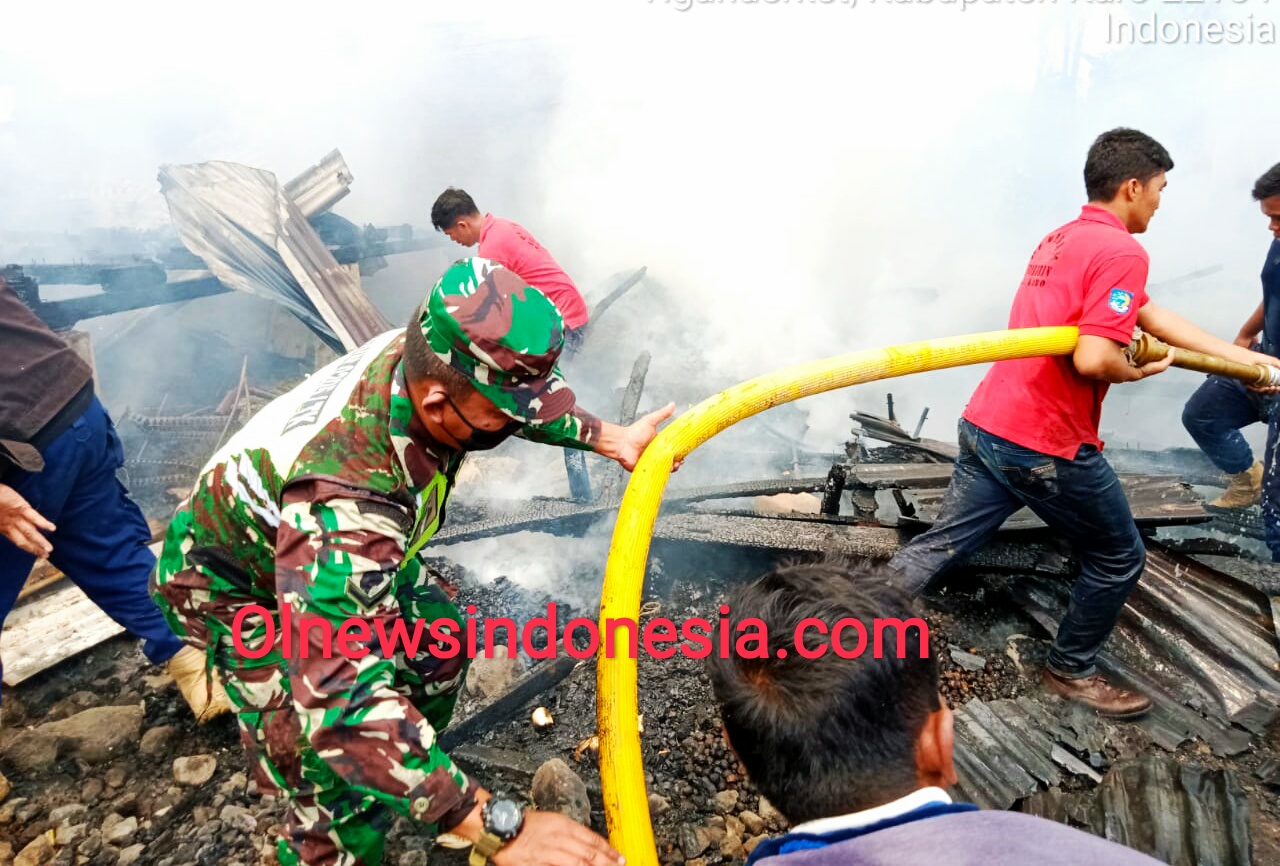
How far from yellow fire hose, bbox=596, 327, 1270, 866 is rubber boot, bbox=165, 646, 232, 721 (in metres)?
2.31

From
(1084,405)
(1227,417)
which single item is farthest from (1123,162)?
(1227,417)

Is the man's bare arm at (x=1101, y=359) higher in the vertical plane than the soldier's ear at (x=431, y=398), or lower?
higher

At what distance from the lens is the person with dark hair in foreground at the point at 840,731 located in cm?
121

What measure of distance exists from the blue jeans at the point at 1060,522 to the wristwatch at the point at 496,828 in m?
2.54

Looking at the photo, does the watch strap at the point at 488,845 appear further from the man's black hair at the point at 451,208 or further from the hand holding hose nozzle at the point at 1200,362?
the man's black hair at the point at 451,208

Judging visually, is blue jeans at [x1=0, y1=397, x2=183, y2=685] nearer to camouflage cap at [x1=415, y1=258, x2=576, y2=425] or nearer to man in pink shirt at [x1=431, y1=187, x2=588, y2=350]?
camouflage cap at [x1=415, y1=258, x2=576, y2=425]

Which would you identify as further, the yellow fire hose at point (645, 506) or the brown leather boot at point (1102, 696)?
the brown leather boot at point (1102, 696)

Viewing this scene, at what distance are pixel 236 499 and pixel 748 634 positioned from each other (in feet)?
5.11

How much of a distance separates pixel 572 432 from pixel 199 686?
100 inches

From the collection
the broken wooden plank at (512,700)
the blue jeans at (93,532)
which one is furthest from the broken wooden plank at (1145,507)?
the blue jeans at (93,532)

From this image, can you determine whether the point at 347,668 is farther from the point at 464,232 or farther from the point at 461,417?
the point at 464,232

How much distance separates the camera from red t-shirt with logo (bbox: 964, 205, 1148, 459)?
271 centimetres

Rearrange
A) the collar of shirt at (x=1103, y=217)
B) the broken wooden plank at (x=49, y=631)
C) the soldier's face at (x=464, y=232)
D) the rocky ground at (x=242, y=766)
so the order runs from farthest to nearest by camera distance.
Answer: the soldier's face at (x=464, y=232) < the broken wooden plank at (x=49, y=631) < the collar of shirt at (x=1103, y=217) < the rocky ground at (x=242, y=766)

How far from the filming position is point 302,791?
81.4 inches
